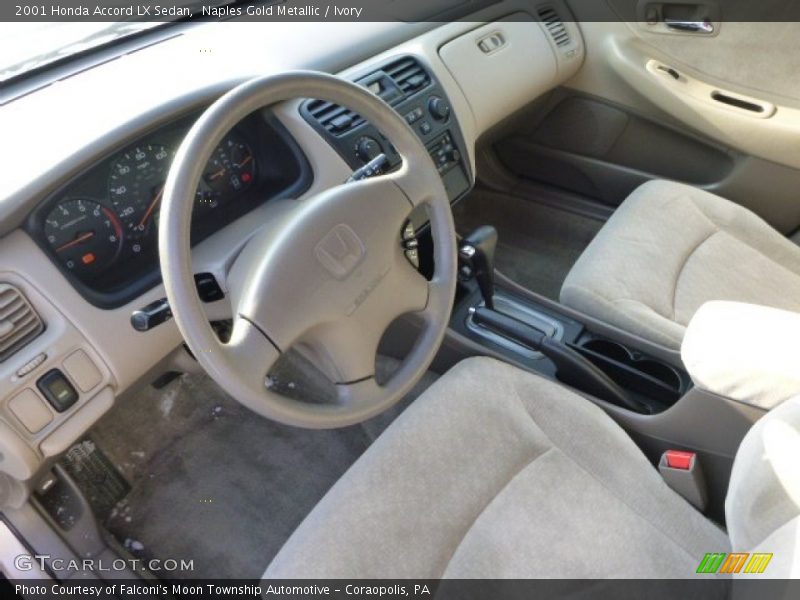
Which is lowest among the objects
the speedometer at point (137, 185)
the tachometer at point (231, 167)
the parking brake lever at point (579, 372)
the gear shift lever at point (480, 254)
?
the parking brake lever at point (579, 372)

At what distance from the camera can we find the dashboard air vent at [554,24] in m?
1.90

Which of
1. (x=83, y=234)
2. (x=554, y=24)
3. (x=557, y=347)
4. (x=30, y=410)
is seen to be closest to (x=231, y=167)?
(x=83, y=234)

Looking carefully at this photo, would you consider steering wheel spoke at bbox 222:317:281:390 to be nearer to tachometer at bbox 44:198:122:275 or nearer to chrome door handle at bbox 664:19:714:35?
tachometer at bbox 44:198:122:275

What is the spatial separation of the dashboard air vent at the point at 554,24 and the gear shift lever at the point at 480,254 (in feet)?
2.62

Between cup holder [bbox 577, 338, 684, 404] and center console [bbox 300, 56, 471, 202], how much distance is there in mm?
489

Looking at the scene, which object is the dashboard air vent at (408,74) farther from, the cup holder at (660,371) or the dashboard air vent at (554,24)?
the cup holder at (660,371)

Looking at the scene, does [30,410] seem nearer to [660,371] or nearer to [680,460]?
[680,460]

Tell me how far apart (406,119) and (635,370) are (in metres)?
0.69

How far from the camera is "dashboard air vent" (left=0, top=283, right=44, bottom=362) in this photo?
894 mm

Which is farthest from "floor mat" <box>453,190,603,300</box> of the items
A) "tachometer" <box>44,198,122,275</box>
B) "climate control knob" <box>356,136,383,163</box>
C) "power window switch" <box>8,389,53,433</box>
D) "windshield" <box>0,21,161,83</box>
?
"power window switch" <box>8,389,53,433</box>

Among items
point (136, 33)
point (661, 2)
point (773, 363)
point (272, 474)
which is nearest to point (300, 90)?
point (136, 33)

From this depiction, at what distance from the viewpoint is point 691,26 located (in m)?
1.83

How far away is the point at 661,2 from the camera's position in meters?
1.85

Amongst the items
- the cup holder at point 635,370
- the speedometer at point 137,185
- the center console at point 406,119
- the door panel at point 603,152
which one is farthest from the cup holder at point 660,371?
the speedometer at point 137,185
